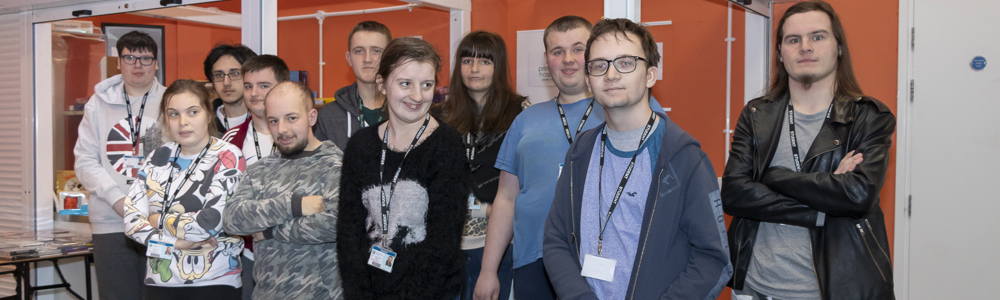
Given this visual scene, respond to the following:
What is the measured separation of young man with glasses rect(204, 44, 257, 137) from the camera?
3346 mm

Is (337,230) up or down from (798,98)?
down

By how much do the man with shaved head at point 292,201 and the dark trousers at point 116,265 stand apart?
132 cm

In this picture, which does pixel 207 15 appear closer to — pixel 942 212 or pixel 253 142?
pixel 253 142

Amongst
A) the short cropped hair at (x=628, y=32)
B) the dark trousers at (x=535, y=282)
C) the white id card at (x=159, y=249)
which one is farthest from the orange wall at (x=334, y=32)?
the short cropped hair at (x=628, y=32)

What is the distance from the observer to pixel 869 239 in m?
2.13

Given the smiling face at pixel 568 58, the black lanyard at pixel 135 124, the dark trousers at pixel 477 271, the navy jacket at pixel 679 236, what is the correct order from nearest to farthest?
the navy jacket at pixel 679 236
the smiling face at pixel 568 58
the dark trousers at pixel 477 271
the black lanyard at pixel 135 124

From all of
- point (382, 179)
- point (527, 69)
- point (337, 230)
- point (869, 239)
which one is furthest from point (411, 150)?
point (527, 69)

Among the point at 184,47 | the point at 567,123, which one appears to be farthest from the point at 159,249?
the point at 184,47

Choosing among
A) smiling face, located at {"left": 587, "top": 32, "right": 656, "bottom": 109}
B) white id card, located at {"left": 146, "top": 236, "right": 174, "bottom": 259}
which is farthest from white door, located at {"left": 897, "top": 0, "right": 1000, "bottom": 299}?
white id card, located at {"left": 146, "top": 236, "right": 174, "bottom": 259}

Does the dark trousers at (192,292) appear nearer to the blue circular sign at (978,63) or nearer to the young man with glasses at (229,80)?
the young man with glasses at (229,80)

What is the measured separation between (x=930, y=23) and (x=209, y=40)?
698 centimetres

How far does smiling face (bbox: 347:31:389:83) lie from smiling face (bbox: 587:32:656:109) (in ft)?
5.25

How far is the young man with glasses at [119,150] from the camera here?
3.51 m

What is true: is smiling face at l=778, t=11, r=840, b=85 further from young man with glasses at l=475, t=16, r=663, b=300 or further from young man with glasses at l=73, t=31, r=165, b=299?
young man with glasses at l=73, t=31, r=165, b=299
